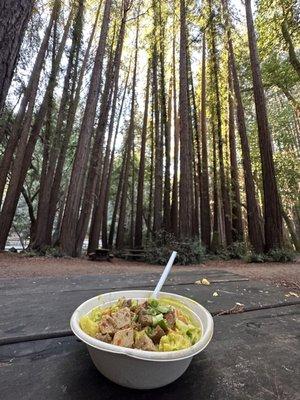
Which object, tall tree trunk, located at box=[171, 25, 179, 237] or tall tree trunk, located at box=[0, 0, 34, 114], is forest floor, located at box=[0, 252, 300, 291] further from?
tall tree trunk, located at box=[171, 25, 179, 237]

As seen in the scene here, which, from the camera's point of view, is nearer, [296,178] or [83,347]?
[83,347]

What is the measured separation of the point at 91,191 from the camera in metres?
10.5

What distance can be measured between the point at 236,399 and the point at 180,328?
0.93 ft

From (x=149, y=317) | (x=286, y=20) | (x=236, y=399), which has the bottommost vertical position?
(x=236, y=399)

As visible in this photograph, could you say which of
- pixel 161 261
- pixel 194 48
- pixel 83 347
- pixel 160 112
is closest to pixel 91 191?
pixel 161 261

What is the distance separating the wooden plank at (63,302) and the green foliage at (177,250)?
546 cm

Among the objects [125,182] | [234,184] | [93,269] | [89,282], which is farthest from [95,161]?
[89,282]

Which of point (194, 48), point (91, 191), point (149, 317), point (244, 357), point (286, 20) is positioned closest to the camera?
point (149, 317)

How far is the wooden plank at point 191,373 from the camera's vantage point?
946 millimetres

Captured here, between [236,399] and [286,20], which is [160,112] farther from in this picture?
[236,399]

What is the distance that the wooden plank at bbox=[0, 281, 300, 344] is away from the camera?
Answer: 1.36 m

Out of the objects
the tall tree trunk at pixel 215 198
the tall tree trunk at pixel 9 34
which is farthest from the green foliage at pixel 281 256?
the tall tree trunk at pixel 9 34

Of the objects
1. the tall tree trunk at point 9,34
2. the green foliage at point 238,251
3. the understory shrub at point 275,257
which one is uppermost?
the tall tree trunk at point 9,34

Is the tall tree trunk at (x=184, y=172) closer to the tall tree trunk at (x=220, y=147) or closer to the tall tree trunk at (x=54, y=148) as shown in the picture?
the tall tree trunk at (x=220, y=147)
